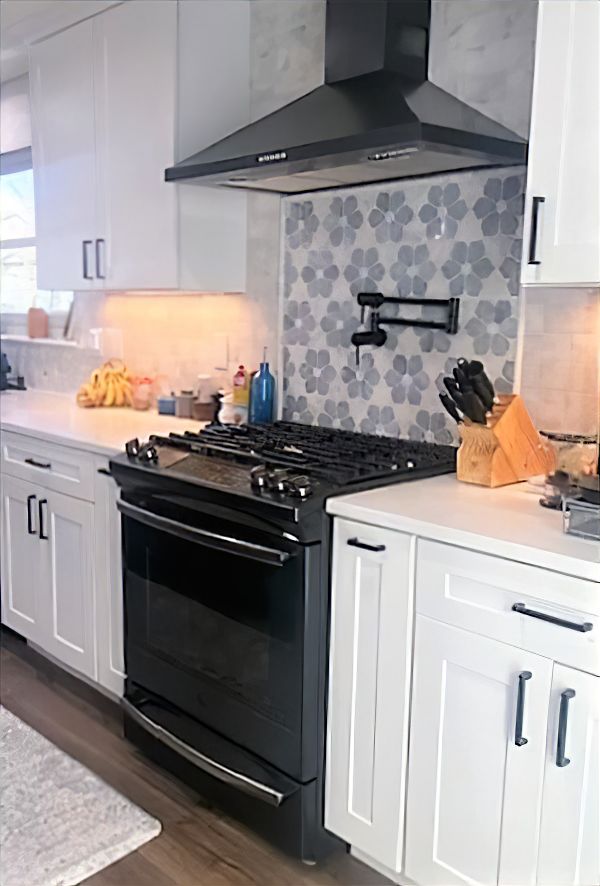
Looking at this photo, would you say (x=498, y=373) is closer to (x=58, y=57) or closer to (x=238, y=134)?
(x=238, y=134)

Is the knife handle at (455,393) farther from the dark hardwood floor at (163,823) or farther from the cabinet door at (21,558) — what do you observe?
the cabinet door at (21,558)

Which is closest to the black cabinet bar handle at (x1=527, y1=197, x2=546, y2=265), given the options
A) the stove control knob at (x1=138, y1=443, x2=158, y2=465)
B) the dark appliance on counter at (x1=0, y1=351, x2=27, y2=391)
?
the stove control knob at (x1=138, y1=443, x2=158, y2=465)

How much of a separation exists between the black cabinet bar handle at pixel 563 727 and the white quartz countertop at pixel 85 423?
1557 mm

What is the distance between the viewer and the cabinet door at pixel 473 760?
66.7 inches

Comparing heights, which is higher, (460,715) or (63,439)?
(63,439)

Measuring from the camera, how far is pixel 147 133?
3.00 m

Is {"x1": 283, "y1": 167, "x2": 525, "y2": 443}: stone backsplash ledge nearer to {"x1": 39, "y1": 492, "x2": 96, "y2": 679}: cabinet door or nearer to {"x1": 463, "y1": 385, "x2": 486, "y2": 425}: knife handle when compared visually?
{"x1": 463, "y1": 385, "x2": 486, "y2": 425}: knife handle

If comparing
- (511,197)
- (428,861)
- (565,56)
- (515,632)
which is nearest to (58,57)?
(511,197)

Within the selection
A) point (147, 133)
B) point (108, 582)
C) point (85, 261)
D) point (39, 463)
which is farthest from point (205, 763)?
point (147, 133)

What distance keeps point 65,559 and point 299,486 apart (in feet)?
4.24

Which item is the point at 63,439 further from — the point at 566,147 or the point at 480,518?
the point at 566,147

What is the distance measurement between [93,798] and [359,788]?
1.25m

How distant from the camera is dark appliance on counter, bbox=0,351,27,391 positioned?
4.38 meters

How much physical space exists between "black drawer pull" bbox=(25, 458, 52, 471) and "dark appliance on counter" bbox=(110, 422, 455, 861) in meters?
0.54
